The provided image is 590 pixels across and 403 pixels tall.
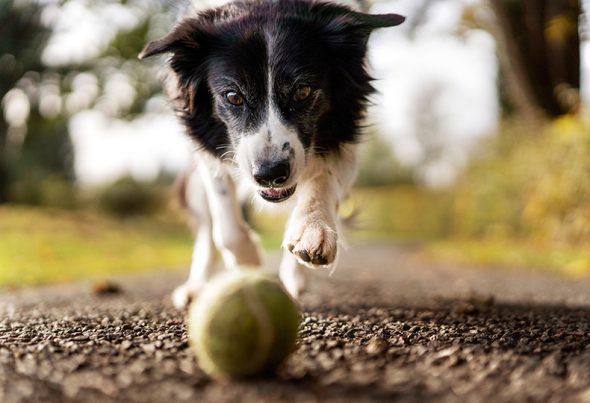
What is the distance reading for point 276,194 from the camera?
327 cm

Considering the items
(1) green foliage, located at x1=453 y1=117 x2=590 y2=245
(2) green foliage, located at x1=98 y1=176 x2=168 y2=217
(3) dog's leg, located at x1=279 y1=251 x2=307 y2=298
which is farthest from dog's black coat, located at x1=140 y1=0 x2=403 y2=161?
(2) green foliage, located at x1=98 y1=176 x2=168 y2=217

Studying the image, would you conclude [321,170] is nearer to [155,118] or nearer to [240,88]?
[240,88]

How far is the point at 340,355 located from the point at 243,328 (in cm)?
49

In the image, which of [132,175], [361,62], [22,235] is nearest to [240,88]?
[361,62]

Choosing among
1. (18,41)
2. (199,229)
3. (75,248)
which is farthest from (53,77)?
(199,229)

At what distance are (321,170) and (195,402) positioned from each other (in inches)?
81.3

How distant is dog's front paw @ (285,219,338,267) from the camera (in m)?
2.76

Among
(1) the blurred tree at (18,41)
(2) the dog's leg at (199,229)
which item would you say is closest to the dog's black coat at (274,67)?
(2) the dog's leg at (199,229)

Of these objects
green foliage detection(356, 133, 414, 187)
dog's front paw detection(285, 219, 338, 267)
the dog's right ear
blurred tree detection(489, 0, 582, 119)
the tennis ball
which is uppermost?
blurred tree detection(489, 0, 582, 119)

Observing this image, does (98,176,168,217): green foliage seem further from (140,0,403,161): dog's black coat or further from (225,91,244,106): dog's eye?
(225,91,244,106): dog's eye

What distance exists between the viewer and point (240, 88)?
3301 millimetres

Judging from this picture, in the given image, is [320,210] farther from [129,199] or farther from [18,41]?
[129,199]

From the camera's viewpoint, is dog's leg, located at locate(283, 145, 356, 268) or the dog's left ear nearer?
dog's leg, located at locate(283, 145, 356, 268)

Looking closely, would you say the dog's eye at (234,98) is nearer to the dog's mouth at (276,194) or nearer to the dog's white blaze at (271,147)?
the dog's white blaze at (271,147)
